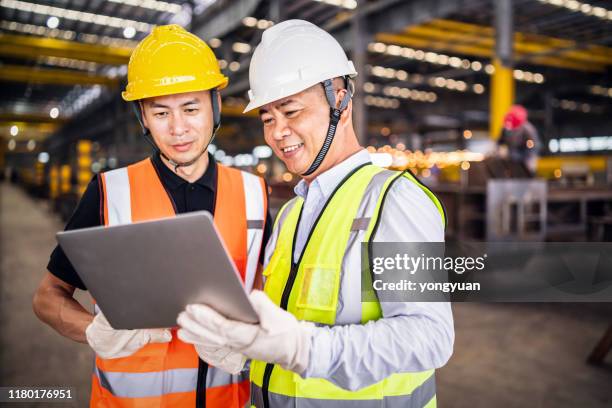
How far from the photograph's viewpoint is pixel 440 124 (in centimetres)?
3098

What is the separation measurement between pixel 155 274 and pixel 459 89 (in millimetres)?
26083

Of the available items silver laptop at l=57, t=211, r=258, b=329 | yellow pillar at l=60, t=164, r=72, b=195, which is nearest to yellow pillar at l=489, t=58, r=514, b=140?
silver laptop at l=57, t=211, r=258, b=329

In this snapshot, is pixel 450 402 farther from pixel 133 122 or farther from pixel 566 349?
pixel 133 122

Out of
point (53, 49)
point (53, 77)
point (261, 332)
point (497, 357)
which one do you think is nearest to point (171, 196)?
point (261, 332)

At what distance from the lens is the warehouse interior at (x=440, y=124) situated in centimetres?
439

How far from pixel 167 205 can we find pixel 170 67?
53 centimetres

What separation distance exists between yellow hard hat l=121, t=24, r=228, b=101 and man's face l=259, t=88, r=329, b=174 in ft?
1.38

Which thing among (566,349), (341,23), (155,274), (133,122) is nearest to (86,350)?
(155,274)

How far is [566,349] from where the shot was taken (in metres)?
4.60

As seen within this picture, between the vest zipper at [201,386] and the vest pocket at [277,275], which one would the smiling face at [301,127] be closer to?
the vest pocket at [277,275]

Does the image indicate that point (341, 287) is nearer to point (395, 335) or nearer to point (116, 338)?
point (395, 335)

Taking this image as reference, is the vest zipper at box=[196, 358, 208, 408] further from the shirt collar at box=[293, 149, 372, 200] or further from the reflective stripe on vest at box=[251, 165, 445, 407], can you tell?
the shirt collar at box=[293, 149, 372, 200]

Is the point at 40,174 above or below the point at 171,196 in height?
above

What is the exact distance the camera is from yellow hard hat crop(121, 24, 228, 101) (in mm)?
1785
